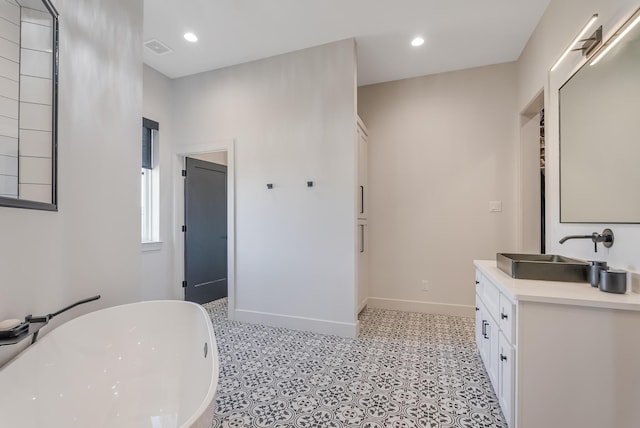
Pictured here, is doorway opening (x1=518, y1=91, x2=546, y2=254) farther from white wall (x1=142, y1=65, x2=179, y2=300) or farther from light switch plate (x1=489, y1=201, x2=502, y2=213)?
white wall (x1=142, y1=65, x2=179, y2=300)

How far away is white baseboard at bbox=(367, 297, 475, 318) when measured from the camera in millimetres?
3463

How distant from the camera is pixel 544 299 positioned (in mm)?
1324

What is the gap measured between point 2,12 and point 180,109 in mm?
2736

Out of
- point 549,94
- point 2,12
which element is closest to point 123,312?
point 2,12

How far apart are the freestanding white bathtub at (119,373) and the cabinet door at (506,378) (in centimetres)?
142

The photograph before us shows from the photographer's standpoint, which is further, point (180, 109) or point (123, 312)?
point (180, 109)

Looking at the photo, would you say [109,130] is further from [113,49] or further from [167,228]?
[167,228]

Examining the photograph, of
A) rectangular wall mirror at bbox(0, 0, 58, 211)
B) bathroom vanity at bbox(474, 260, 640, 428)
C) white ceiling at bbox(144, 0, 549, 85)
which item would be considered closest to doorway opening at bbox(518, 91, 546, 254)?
white ceiling at bbox(144, 0, 549, 85)

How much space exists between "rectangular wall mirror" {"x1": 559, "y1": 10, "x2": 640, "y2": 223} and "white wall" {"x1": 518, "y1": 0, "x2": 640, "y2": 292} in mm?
83

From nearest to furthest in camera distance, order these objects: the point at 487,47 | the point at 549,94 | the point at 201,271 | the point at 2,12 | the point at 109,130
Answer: the point at 2,12 < the point at 109,130 < the point at 549,94 < the point at 487,47 < the point at 201,271

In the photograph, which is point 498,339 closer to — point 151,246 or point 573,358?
point 573,358

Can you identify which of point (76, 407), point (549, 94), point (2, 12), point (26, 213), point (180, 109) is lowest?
point (76, 407)

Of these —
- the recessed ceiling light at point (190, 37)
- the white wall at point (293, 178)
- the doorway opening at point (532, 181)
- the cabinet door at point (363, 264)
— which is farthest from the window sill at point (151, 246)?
the doorway opening at point (532, 181)

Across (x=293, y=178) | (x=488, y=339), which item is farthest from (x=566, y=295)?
(x=293, y=178)
